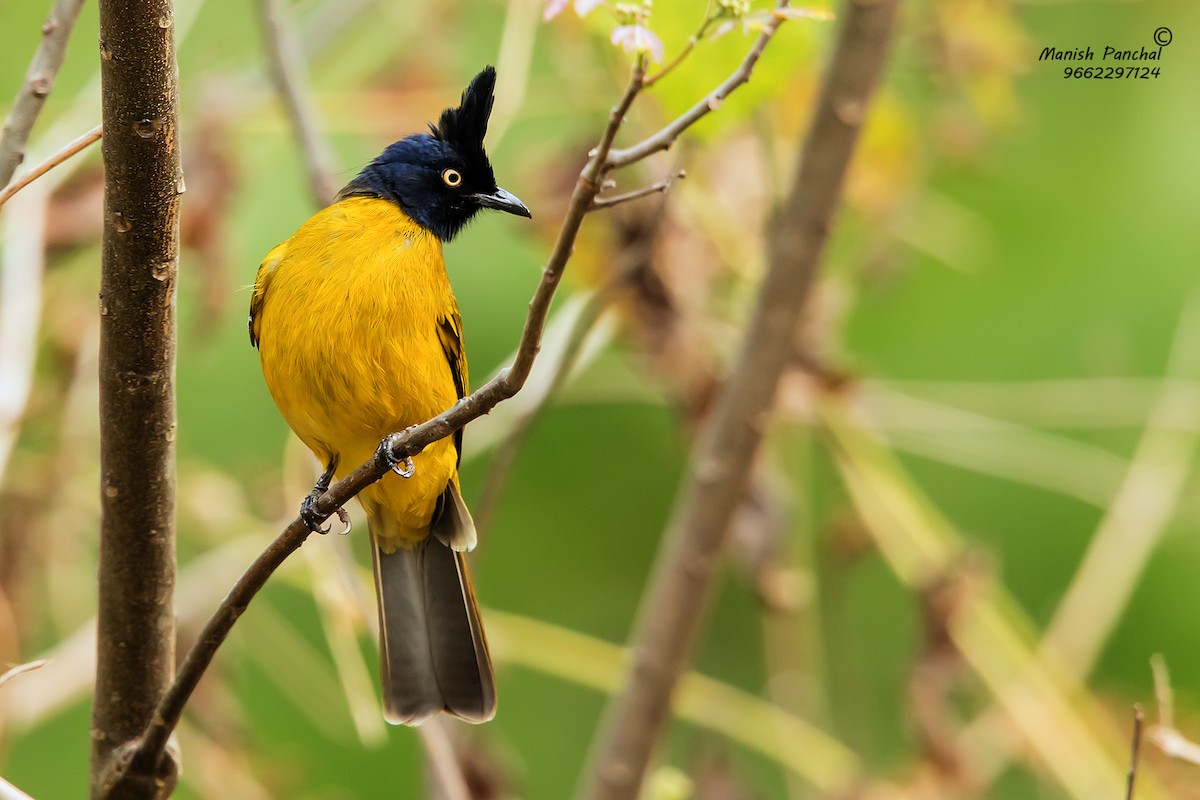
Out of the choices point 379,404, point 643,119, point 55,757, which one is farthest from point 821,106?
point 55,757

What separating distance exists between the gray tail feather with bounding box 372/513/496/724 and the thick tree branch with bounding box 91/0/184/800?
0.56 metres

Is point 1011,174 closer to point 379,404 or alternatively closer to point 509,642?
point 509,642

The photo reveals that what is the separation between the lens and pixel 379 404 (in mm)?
2254

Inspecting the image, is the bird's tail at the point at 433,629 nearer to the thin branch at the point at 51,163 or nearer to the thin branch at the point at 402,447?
the thin branch at the point at 402,447

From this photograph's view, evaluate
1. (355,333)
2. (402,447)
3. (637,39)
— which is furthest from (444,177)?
(637,39)

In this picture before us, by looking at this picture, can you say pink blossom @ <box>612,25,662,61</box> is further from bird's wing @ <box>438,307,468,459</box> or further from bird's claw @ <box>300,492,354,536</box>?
bird's wing @ <box>438,307,468,459</box>

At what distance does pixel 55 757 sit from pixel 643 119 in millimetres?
2769

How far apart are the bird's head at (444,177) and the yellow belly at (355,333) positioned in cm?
11

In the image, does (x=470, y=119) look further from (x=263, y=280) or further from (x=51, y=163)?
(x=51, y=163)

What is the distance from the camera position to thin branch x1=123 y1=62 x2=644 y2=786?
4.14ft

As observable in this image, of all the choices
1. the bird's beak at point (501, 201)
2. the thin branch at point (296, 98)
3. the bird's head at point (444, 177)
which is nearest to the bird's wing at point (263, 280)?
the bird's head at point (444, 177)

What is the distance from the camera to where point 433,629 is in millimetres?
2441

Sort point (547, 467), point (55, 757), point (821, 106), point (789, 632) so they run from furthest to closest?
point (547, 467) < point (55, 757) < point (789, 632) < point (821, 106)

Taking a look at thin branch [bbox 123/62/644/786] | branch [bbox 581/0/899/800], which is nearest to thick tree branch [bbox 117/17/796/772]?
thin branch [bbox 123/62/644/786]
